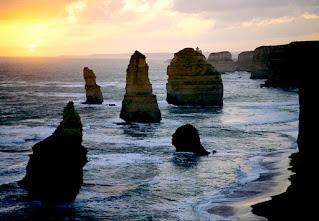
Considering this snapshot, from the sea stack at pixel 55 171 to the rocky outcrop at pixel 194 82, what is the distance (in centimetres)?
4404

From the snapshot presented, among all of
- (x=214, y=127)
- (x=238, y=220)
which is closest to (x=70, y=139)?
(x=238, y=220)

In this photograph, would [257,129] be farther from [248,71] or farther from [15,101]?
[248,71]

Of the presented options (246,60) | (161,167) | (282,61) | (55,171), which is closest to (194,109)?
(161,167)

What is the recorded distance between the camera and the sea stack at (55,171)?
23.0 metres

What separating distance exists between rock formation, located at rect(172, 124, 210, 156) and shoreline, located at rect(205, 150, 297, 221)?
5.18m

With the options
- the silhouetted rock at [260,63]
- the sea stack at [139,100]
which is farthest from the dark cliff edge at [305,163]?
the silhouetted rock at [260,63]

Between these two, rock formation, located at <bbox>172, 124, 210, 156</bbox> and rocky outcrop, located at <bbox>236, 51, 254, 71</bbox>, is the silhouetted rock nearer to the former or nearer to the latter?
rocky outcrop, located at <bbox>236, 51, 254, 71</bbox>

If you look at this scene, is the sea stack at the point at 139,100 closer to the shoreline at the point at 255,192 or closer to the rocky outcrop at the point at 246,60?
→ the shoreline at the point at 255,192

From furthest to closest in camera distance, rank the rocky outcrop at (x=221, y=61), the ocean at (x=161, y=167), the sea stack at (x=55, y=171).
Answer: the rocky outcrop at (x=221, y=61) → the sea stack at (x=55, y=171) → the ocean at (x=161, y=167)

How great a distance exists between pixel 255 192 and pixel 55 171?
1107 centimetres

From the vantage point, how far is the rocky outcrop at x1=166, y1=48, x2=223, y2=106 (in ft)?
217

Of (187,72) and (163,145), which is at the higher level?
(187,72)

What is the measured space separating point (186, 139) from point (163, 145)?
3.84 meters

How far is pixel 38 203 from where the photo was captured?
901 inches
